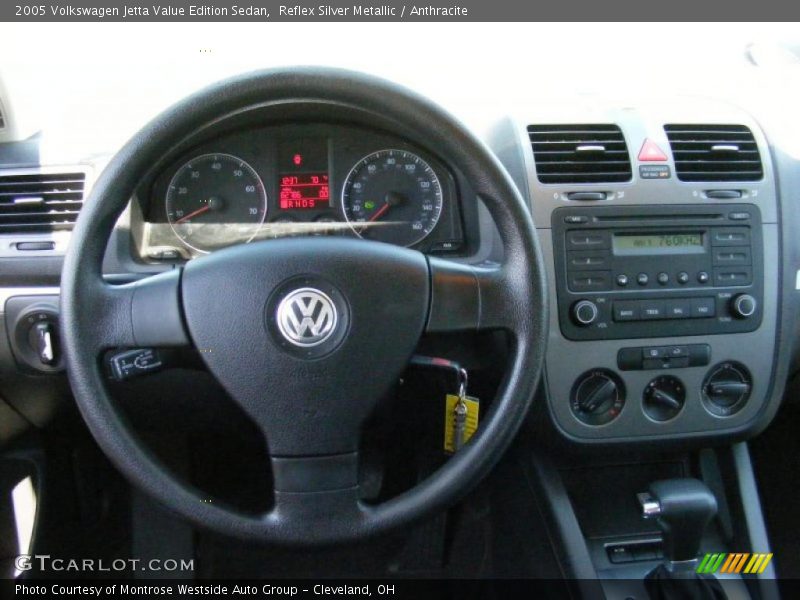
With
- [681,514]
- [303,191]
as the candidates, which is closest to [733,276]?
[681,514]

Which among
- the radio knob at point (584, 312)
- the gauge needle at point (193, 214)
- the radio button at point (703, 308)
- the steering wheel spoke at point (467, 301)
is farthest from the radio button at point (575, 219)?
the gauge needle at point (193, 214)

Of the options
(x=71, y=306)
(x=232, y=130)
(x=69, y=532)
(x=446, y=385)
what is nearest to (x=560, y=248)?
(x=446, y=385)

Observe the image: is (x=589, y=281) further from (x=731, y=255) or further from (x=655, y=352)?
(x=731, y=255)

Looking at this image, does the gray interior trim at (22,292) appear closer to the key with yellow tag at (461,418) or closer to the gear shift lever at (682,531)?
the key with yellow tag at (461,418)

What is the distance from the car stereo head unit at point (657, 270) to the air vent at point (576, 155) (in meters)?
0.08

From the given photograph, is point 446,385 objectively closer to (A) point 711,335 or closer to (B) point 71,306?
(A) point 711,335

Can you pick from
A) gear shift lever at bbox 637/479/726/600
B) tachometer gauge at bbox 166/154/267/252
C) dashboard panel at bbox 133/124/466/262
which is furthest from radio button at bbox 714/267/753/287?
tachometer gauge at bbox 166/154/267/252

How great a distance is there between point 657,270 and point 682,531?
1.70 ft

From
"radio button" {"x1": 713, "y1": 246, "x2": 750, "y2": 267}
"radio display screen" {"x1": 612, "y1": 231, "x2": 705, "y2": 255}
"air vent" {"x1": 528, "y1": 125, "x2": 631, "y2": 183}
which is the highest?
"air vent" {"x1": 528, "y1": 125, "x2": 631, "y2": 183}

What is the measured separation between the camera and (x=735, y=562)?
1.70m

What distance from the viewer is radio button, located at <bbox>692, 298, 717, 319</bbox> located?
1.60m

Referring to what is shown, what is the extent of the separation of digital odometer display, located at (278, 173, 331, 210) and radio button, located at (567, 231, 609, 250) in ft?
1.65

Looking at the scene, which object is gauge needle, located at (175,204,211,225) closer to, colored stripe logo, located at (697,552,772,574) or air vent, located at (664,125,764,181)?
air vent, located at (664,125,764,181)

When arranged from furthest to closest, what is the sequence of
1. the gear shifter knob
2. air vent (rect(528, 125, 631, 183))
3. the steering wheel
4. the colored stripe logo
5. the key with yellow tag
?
the colored stripe logo, air vent (rect(528, 125, 631, 183)), the gear shifter knob, the key with yellow tag, the steering wheel
